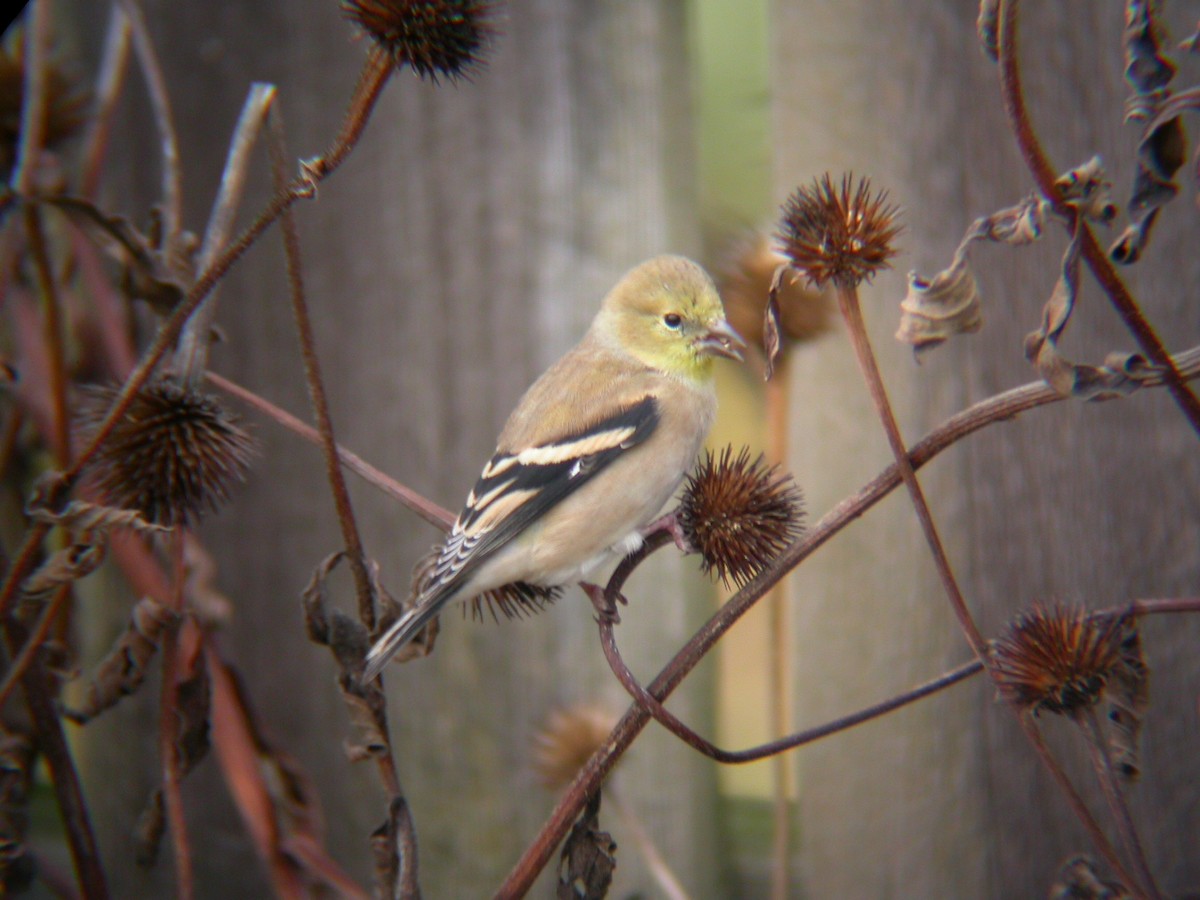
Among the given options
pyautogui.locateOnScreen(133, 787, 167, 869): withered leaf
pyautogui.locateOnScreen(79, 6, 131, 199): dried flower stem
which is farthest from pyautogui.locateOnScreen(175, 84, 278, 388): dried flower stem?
pyautogui.locateOnScreen(133, 787, 167, 869): withered leaf

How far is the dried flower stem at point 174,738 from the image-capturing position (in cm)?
133

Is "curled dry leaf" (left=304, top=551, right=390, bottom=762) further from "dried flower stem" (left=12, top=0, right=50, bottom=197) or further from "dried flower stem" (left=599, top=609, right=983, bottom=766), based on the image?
"dried flower stem" (left=12, top=0, right=50, bottom=197)

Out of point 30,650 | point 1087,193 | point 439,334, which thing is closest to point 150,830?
point 30,650

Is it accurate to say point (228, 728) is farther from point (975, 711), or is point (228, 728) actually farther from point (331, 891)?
point (975, 711)

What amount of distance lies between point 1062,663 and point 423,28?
1050mm

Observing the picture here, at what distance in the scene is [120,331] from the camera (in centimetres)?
176

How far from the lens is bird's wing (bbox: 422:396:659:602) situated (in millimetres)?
1667

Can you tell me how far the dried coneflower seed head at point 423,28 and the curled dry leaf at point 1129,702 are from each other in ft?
3.52

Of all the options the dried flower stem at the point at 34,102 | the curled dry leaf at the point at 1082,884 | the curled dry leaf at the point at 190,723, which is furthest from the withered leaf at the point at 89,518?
the curled dry leaf at the point at 1082,884

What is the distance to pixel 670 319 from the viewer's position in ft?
7.06

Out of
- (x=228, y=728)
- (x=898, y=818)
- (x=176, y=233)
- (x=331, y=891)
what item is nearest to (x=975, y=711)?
(x=898, y=818)

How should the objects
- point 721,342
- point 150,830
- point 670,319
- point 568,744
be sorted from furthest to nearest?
point 670,319 < point 721,342 < point 568,744 < point 150,830

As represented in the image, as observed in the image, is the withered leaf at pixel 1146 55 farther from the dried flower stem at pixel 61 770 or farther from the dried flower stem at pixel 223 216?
the dried flower stem at pixel 61 770

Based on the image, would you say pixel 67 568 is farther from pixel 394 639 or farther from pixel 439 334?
pixel 439 334
